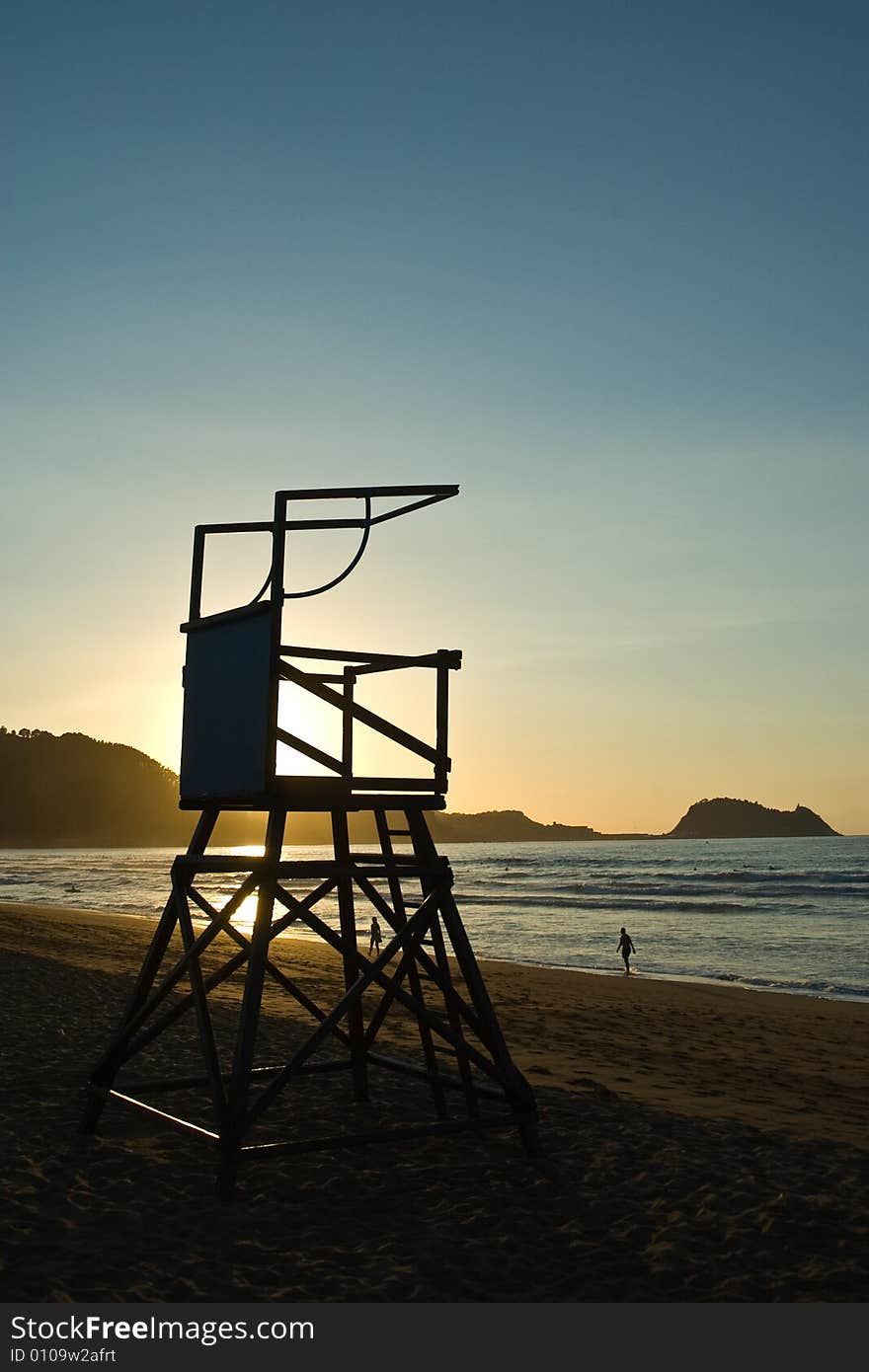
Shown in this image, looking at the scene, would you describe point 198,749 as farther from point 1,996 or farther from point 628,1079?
point 1,996

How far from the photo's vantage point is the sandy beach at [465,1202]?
4988mm

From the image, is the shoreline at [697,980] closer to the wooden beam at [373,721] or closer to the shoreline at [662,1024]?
the shoreline at [662,1024]

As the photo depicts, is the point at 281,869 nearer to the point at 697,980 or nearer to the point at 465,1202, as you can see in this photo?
the point at 465,1202

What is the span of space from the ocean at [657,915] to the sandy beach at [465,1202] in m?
17.4

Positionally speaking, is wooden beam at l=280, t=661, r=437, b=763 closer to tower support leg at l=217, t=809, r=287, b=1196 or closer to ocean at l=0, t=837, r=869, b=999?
tower support leg at l=217, t=809, r=287, b=1196

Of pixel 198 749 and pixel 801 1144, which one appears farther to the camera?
pixel 801 1144

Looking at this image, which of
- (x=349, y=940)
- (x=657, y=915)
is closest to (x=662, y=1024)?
(x=349, y=940)

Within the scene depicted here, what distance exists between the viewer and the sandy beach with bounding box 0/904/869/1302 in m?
4.99

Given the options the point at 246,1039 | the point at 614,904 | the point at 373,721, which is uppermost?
the point at 373,721

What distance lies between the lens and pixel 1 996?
14.0 m

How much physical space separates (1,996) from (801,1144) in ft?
35.5

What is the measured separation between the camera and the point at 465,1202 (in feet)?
20.1

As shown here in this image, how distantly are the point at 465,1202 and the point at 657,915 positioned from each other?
4209cm
